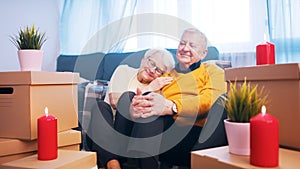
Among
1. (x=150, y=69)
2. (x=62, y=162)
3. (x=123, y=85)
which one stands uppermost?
(x=150, y=69)

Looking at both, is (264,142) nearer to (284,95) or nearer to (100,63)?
(284,95)

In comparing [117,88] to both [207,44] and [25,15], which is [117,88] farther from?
[25,15]

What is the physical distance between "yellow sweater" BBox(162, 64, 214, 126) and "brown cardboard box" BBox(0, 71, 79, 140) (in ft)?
2.16

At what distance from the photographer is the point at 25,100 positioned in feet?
3.27

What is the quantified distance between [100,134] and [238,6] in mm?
1238

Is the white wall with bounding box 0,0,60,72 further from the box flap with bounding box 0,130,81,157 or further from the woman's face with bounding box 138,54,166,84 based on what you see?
the box flap with bounding box 0,130,81,157

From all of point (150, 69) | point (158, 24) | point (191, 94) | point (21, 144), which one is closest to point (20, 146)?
point (21, 144)

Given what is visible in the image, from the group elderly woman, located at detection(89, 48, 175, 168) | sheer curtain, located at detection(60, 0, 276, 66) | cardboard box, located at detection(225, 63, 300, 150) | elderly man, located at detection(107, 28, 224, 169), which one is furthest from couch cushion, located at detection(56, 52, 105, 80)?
cardboard box, located at detection(225, 63, 300, 150)

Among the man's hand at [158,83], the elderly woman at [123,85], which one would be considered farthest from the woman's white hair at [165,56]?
the man's hand at [158,83]

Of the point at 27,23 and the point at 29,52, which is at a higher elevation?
the point at 27,23

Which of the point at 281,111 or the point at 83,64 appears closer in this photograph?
the point at 281,111

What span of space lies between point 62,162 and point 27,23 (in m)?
1.95

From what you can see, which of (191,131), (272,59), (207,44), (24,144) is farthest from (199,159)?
(207,44)

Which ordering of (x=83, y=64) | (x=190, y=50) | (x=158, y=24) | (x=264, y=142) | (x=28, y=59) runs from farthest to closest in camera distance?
(x=83, y=64), (x=158, y=24), (x=190, y=50), (x=28, y=59), (x=264, y=142)
